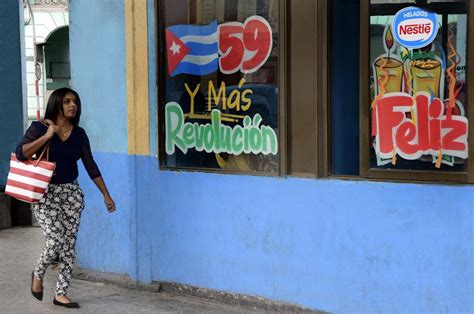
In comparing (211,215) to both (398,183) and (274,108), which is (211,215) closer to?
(274,108)

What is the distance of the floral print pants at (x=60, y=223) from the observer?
6.51 meters

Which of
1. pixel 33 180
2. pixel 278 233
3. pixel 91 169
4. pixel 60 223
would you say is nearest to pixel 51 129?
pixel 33 180

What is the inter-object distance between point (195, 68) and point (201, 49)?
180mm

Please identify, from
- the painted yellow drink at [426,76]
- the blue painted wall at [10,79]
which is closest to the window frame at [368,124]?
the painted yellow drink at [426,76]

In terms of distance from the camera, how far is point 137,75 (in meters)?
7.30

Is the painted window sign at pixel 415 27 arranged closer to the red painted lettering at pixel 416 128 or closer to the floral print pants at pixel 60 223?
the red painted lettering at pixel 416 128

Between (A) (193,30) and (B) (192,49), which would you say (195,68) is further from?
(A) (193,30)

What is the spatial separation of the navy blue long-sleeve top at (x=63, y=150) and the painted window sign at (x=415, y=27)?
8.96 feet

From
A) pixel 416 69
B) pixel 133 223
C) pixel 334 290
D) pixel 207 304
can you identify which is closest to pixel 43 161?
pixel 133 223

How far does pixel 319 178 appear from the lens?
6129 mm

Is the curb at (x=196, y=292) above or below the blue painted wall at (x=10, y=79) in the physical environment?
below

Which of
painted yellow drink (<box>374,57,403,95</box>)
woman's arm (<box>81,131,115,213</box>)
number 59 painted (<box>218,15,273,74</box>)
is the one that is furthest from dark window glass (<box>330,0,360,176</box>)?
woman's arm (<box>81,131,115,213</box>)

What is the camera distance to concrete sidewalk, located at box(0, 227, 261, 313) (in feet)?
21.6

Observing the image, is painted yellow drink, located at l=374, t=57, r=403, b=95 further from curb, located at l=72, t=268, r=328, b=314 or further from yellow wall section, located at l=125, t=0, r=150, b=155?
yellow wall section, located at l=125, t=0, r=150, b=155
